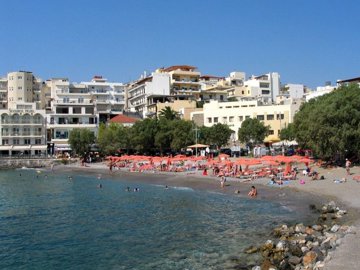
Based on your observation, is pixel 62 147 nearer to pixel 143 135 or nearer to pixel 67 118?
pixel 67 118

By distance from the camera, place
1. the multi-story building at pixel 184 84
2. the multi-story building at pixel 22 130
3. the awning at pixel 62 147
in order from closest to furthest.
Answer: the multi-story building at pixel 22 130
the awning at pixel 62 147
the multi-story building at pixel 184 84

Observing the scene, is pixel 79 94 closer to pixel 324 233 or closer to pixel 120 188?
pixel 120 188

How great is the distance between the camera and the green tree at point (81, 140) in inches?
3787

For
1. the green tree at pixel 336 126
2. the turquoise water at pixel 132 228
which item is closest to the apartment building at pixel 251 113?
the green tree at pixel 336 126

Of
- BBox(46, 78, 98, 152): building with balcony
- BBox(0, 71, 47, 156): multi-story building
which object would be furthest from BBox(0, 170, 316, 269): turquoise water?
BBox(46, 78, 98, 152): building with balcony

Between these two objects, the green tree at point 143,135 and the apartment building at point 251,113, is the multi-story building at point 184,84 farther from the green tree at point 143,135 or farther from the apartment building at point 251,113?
the green tree at point 143,135

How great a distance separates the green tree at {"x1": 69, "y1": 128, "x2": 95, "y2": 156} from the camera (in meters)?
96.2

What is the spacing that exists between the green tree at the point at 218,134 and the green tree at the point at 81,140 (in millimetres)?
26399

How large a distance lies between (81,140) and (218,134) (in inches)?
1151

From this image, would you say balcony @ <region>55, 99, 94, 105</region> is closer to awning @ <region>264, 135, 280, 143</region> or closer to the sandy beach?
the sandy beach

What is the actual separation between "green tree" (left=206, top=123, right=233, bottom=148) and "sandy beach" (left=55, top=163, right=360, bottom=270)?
18.9 metres

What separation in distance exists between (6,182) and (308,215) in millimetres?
47982

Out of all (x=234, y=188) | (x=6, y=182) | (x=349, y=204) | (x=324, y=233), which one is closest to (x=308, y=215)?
(x=349, y=204)

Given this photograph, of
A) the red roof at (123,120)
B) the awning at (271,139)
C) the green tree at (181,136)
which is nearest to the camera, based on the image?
the awning at (271,139)
